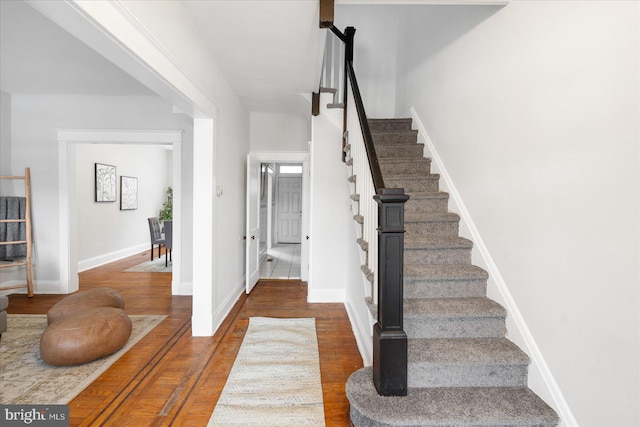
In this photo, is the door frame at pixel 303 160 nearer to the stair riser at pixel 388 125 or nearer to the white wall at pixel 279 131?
Result: the white wall at pixel 279 131

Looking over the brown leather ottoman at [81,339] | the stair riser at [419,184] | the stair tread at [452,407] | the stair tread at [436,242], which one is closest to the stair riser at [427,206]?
the stair riser at [419,184]

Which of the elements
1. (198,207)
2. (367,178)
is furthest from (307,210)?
(367,178)

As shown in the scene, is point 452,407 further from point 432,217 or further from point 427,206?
point 427,206

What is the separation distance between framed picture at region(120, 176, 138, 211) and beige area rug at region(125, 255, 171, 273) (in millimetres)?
1493

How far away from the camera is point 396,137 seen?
364cm

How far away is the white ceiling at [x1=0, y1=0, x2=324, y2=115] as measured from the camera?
2.20 metres

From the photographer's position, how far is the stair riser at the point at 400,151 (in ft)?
11.3

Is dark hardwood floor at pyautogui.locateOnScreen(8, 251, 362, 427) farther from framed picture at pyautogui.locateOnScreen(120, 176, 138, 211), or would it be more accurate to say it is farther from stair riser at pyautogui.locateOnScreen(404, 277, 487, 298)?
framed picture at pyautogui.locateOnScreen(120, 176, 138, 211)

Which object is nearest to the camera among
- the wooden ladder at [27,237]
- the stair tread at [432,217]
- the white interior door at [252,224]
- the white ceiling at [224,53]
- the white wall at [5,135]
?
the white ceiling at [224,53]

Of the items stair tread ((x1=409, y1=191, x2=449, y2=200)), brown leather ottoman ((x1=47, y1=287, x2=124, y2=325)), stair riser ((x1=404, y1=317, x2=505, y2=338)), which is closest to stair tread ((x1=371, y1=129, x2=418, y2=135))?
stair tread ((x1=409, y1=191, x2=449, y2=200))

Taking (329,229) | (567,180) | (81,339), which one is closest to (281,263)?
(329,229)

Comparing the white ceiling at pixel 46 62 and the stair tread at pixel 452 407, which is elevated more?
the white ceiling at pixel 46 62

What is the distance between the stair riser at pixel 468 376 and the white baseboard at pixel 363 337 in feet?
1.59

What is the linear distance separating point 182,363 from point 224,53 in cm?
260
